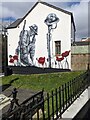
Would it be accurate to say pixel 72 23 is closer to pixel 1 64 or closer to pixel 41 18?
pixel 41 18

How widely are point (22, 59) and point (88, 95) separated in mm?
25518

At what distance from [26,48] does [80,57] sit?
7.75 meters

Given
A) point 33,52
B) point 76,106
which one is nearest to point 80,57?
point 33,52

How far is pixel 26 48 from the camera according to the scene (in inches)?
1231

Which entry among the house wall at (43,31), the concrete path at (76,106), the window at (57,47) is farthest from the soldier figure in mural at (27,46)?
the concrete path at (76,106)

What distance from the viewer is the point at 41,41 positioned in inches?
1166

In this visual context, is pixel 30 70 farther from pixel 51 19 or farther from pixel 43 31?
pixel 51 19

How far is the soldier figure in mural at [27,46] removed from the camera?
30359 millimetres

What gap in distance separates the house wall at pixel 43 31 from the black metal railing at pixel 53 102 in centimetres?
1943

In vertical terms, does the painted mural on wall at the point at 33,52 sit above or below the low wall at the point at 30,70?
above

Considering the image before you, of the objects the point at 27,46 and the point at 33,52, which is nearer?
the point at 33,52

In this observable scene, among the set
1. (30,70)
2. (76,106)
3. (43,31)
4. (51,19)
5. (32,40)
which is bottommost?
(30,70)

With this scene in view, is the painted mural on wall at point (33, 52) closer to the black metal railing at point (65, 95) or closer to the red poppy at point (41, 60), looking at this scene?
the red poppy at point (41, 60)

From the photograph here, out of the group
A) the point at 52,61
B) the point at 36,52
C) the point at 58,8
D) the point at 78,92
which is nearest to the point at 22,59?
the point at 36,52
